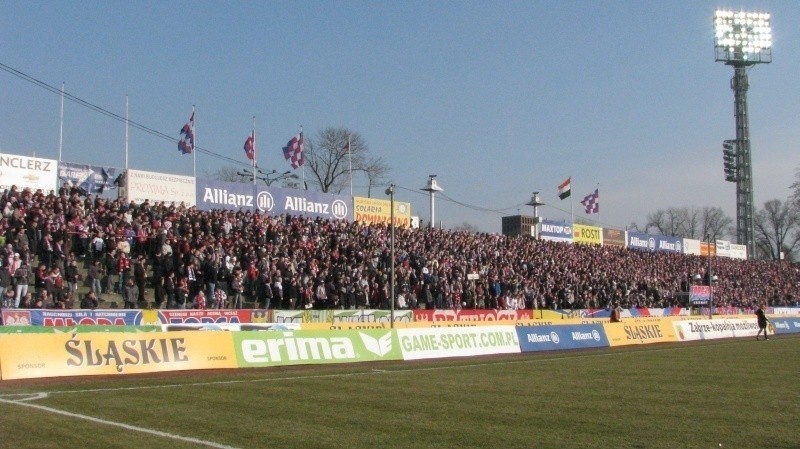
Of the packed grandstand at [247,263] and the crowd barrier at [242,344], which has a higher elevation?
the packed grandstand at [247,263]

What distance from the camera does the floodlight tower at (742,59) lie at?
9038 centimetres

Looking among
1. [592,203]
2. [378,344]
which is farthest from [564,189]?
[378,344]

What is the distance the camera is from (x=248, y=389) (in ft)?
56.2

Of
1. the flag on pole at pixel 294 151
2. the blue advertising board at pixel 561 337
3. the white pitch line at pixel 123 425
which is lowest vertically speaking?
the blue advertising board at pixel 561 337

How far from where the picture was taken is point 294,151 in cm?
4666

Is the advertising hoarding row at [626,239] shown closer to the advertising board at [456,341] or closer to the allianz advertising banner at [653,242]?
the allianz advertising banner at [653,242]

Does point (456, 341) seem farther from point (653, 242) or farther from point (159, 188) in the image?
point (653, 242)

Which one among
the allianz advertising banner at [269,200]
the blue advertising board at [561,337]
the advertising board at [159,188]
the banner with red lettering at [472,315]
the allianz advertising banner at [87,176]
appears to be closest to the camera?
the blue advertising board at [561,337]

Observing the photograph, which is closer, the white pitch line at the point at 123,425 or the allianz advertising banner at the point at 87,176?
the white pitch line at the point at 123,425

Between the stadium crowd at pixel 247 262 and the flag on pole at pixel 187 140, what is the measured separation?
19.1 ft

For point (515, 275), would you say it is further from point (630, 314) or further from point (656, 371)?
point (656, 371)


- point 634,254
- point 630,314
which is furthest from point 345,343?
point 634,254

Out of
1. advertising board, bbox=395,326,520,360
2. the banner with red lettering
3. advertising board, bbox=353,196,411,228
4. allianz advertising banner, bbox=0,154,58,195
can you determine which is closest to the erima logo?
advertising board, bbox=395,326,520,360

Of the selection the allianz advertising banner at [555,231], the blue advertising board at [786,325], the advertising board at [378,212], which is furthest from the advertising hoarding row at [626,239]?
the advertising board at [378,212]
